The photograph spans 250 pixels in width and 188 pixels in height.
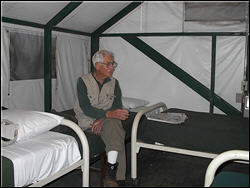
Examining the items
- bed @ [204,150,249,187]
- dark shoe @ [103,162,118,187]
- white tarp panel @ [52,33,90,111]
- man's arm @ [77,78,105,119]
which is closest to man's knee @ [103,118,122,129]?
man's arm @ [77,78,105,119]

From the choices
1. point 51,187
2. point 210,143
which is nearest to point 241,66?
point 210,143

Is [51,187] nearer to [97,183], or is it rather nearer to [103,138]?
[97,183]

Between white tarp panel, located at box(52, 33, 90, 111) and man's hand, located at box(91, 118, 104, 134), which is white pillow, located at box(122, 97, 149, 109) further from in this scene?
man's hand, located at box(91, 118, 104, 134)

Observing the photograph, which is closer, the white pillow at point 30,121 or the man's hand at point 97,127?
the white pillow at point 30,121

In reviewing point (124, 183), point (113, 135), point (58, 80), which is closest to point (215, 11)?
point (58, 80)

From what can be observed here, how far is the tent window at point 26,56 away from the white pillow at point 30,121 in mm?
1390

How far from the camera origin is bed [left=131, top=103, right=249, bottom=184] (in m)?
2.43

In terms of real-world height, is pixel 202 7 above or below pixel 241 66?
above

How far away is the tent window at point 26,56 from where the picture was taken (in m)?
3.35

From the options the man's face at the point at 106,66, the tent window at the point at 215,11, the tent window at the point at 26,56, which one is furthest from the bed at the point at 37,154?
the tent window at the point at 215,11

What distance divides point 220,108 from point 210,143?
1.76m

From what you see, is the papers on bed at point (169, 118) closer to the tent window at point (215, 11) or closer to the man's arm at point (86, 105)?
the man's arm at point (86, 105)

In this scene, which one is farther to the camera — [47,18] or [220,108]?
[220,108]

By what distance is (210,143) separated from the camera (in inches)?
96.8
